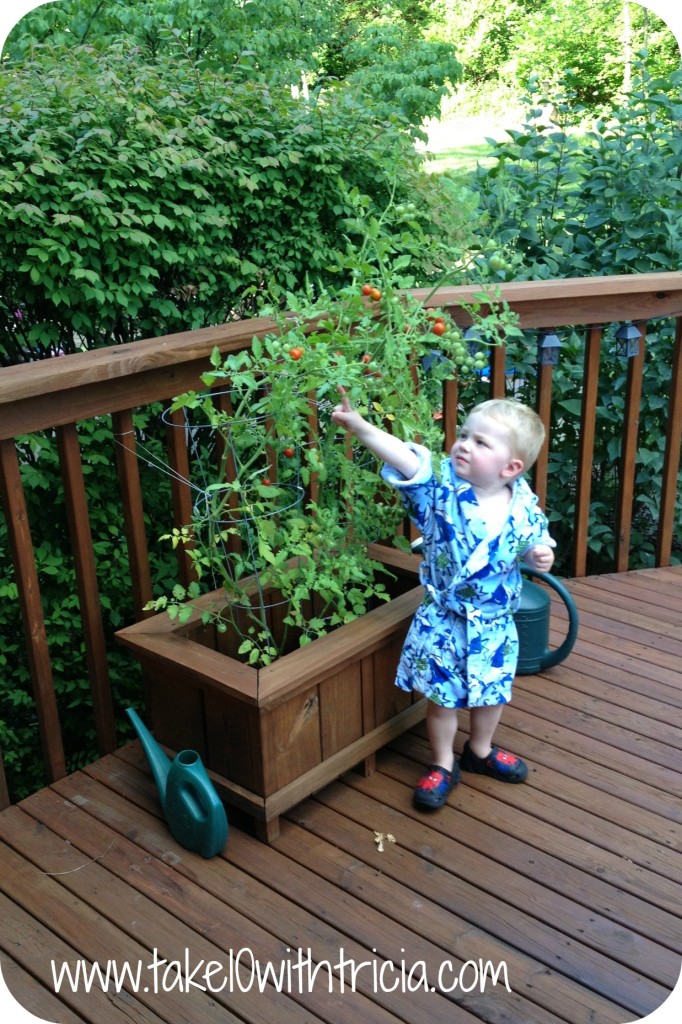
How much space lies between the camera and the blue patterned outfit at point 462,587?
6.64ft

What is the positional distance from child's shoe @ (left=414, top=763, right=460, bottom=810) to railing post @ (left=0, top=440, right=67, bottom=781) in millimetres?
872

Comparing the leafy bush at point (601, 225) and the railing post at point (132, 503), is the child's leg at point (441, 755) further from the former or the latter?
the leafy bush at point (601, 225)

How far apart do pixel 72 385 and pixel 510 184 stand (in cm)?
215

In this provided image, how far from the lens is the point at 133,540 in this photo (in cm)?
233

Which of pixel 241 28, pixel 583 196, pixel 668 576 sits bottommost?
pixel 668 576

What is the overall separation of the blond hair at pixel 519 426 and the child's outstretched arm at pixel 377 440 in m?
0.18

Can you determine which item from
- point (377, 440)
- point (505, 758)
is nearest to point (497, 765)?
point (505, 758)

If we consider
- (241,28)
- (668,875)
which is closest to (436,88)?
(241,28)

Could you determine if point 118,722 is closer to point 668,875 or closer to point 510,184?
point 668,875

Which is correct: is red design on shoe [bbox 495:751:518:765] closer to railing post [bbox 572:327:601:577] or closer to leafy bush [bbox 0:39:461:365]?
railing post [bbox 572:327:601:577]

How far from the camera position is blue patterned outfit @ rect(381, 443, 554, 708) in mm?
2025

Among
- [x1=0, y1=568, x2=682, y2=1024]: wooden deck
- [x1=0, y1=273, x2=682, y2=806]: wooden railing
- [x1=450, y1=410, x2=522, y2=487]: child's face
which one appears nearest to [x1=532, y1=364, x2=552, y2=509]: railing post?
[x1=0, y1=273, x2=682, y2=806]: wooden railing

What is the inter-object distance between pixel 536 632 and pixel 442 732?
57 cm

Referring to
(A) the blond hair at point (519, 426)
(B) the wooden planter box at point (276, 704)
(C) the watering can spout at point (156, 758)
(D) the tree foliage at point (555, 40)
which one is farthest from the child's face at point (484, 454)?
(D) the tree foliage at point (555, 40)
